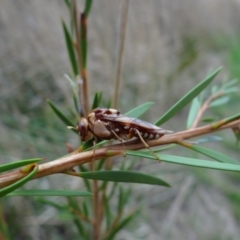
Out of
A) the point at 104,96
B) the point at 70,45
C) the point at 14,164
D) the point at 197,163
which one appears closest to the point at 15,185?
the point at 14,164

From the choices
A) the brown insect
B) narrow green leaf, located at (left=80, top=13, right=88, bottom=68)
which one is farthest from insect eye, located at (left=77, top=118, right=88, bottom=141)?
narrow green leaf, located at (left=80, top=13, right=88, bottom=68)

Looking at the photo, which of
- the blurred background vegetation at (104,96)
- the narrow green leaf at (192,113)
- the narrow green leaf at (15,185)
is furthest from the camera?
the blurred background vegetation at (104,96)

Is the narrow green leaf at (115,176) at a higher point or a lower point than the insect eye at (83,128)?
lower

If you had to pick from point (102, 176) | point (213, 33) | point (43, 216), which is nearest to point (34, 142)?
point (43, 216)

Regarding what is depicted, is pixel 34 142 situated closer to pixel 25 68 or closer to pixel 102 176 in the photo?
pixel 25 68

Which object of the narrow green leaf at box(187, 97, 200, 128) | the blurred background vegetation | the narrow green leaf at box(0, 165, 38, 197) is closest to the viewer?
the narrow green leaf at box(0, 165, 38, 197)

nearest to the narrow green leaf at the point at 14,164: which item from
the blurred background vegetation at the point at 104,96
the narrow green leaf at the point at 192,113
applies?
the narrow green leaf at the point at 192,113

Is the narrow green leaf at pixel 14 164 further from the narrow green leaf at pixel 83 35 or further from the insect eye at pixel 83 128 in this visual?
the narrow green leaf at pixel 83 35

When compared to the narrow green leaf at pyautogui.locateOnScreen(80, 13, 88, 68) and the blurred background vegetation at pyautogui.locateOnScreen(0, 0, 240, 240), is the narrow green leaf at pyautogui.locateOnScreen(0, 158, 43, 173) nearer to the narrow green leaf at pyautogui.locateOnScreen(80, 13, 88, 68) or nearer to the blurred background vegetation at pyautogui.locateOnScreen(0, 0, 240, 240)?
the narrow green leaf at pyautogui.locateOnScreen(80, 13, 88, 68)
